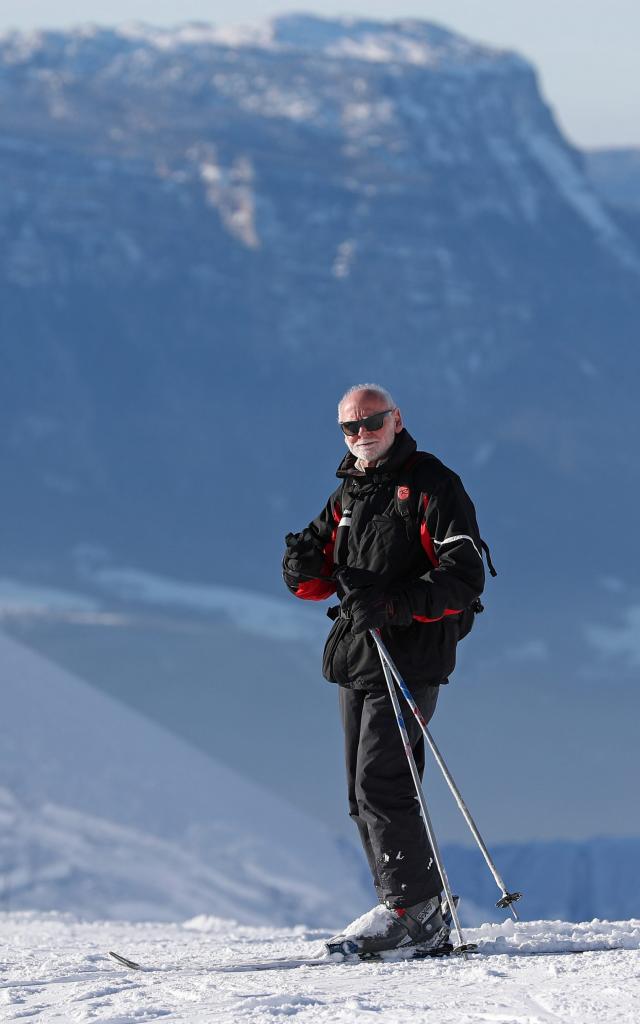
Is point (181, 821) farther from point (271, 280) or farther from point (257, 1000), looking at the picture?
point (271, 280)

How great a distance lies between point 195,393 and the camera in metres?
106

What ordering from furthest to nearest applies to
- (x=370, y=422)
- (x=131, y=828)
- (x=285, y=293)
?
(x=285, y=293) → (x=131, y=828) → (x=370, y=422)

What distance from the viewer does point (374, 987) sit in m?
3.94

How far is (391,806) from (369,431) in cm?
114

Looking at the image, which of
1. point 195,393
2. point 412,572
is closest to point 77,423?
point 195,393

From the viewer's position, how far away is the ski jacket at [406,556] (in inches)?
168

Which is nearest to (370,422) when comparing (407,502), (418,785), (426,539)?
(407,502)

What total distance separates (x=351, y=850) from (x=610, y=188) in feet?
403

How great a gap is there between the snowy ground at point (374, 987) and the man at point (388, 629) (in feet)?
0.81

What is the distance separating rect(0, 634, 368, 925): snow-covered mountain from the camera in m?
13.2

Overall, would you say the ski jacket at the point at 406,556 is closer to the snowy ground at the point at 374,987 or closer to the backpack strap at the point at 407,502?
the backpack strap at the point at 407,502

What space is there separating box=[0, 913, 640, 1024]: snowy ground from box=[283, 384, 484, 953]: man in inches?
9.8

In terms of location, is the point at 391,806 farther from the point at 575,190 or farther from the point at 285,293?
the point at 575,190

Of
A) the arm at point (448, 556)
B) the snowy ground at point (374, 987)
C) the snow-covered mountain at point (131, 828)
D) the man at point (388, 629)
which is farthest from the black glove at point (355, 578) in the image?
the snow-covered mountain at point (131, 828)
